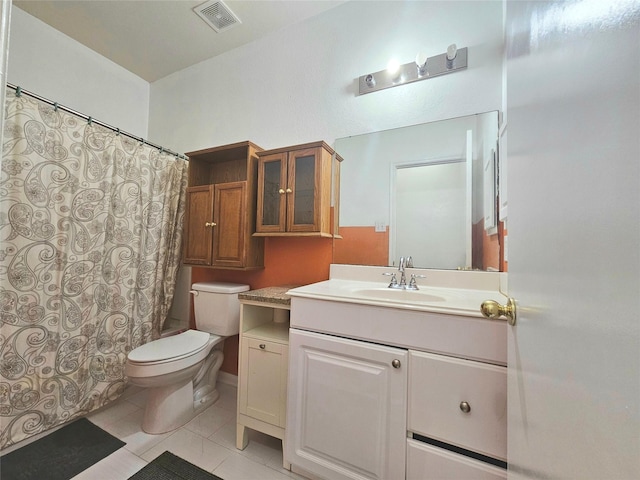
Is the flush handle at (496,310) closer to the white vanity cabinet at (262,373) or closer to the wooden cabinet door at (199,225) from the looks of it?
the white vanity cabinet at (262,373)

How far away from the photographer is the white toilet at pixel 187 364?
136cm

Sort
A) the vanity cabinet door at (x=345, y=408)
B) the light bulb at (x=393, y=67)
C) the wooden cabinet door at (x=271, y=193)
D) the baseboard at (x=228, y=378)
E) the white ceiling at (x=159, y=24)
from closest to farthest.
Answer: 1. the vanity cabinet door at (x=345, y=408)
2. the light bulb at (x=393, y=67)
3. the wooden cabinet door at (x=271, y=193)
4. the white ceiling at (x=159, y=24)
5. the baseboard at (x=228, y=378)

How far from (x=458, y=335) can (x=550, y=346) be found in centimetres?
54

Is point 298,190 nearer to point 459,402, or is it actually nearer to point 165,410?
point 459,402

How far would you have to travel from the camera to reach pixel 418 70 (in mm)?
1429

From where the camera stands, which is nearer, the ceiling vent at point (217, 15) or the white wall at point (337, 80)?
the white wall at point (337, 80)

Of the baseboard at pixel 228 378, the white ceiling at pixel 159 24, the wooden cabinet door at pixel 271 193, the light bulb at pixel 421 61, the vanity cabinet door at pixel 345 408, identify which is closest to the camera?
the vanity cabinet door at pixel 345 408

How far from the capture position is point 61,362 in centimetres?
143

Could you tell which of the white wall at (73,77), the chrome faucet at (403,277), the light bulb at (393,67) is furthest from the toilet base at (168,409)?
the light bulb at (393,67)

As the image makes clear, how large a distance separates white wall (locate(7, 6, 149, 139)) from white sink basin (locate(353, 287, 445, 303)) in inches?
89.4

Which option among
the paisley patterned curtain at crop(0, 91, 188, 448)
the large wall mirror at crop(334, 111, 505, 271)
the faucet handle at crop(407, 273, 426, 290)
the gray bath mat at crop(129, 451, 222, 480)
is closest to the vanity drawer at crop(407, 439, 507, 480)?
the faucet handle at crop(407, 273, 426, 290)

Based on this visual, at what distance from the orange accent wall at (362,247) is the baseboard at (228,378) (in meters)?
1.23

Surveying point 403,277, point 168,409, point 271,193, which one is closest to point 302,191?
point 271,193

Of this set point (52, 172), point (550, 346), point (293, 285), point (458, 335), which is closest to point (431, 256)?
point (458, 335)
